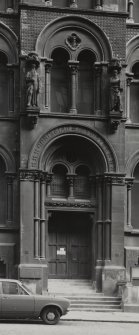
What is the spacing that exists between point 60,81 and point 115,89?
8.50 ft

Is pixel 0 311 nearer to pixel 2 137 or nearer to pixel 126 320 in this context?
pixel 126 320

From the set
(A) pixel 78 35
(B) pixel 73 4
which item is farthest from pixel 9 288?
(B) pixel 73 4

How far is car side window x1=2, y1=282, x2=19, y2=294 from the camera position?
24.4m

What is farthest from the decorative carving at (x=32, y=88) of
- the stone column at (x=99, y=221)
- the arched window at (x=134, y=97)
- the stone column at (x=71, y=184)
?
the arched window at (x=134, y=97)

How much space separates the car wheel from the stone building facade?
624cm

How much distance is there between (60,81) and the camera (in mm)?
32750

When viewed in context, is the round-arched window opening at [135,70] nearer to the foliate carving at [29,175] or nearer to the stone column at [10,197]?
the foliate carving at [29,175]

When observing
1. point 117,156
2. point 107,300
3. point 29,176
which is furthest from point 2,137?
point 107,300

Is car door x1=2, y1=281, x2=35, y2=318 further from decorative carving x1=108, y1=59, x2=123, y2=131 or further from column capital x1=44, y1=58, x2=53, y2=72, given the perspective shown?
column capital x1=44, y1=58, x2=53, y2=72

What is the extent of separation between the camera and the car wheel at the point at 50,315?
24391 mm

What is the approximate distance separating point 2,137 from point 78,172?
12.0 ft

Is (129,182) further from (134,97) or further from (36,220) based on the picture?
(36,220)

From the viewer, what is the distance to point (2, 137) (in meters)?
32.1

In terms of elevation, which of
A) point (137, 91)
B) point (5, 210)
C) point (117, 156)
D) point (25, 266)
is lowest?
point (25, 266)
